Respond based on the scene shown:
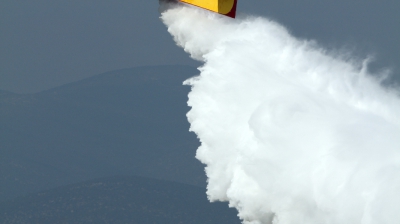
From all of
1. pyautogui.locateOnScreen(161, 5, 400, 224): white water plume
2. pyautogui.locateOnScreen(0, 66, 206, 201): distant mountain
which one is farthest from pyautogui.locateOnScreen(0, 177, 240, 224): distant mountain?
pyautogui.locateOnScreen(161, 5, 400, 224): white water plume

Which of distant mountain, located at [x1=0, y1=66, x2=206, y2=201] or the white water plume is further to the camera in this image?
distant mountain, located at [x1=0, y1=66, x2=206, y2=201]

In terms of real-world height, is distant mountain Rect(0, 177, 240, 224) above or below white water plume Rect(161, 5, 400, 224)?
above

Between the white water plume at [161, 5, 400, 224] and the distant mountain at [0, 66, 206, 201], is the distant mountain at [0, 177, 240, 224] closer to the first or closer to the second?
the distant mountain at [0, 66, 206, 201]

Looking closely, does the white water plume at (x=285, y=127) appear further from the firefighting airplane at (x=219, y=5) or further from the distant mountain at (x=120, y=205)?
the distant mountain at (x=120, y=205)

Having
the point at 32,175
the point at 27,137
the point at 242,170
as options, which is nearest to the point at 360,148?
the point at 242,170

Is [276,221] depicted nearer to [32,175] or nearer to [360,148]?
[360,148]
